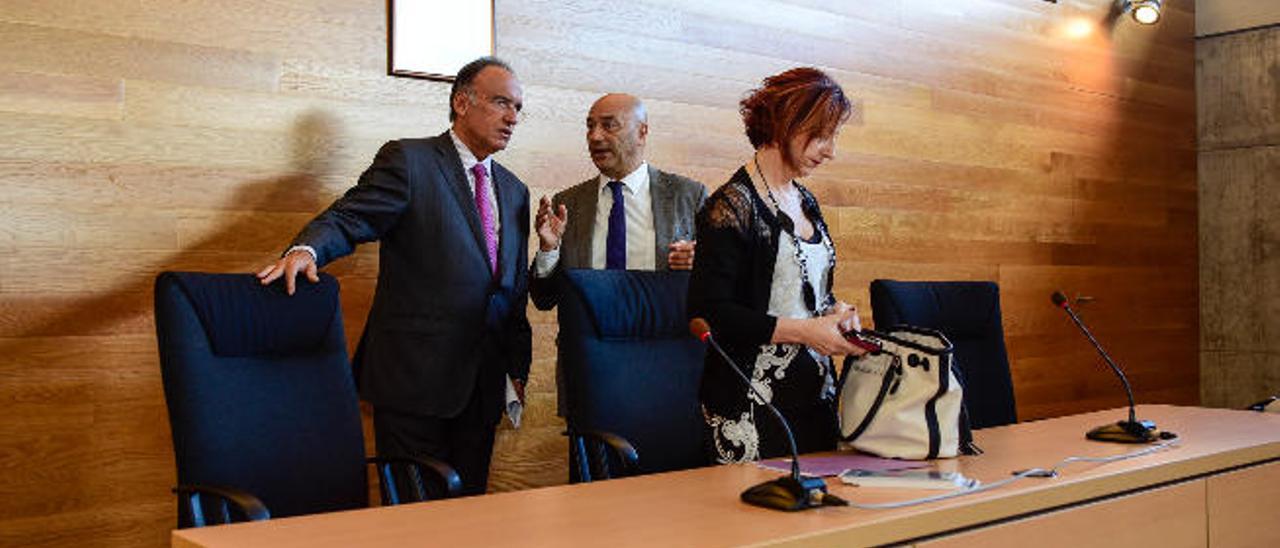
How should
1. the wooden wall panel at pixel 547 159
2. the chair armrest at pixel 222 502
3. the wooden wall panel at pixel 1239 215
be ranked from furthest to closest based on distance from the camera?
the wooden wall panel at pixel 1239 215
the wooden wall panel at pixel 547 159
the chair armrest at pixel 222 502

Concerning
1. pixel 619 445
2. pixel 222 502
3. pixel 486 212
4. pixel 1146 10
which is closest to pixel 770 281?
pixel 619 445

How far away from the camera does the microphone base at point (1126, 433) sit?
2555 millimetres

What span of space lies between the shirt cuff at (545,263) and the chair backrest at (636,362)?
0.66m

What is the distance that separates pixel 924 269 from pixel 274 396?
359 centimetres

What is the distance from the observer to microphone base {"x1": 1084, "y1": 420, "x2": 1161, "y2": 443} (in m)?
2.55

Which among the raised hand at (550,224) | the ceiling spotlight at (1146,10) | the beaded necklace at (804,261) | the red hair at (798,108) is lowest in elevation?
the beaded necklace at (804,261)

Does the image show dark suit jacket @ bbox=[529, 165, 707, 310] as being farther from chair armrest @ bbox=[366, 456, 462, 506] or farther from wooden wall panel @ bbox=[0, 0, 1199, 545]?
chair armrest @ bbox=[366, 456, 462, 506]

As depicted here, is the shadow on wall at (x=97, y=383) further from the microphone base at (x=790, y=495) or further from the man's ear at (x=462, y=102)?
the microphone base at (x=790, y=495)

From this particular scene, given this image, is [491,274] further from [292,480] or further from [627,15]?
[627,15]

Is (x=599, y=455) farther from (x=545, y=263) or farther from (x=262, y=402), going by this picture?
(x=545, y=263)

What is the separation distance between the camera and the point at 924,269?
213 inches

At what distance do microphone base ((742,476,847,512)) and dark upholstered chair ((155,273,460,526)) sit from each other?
577 millimetres

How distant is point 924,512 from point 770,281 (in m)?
0.70

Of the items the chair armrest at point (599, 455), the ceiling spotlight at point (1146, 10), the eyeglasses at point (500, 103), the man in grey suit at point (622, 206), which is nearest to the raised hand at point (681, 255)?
the man in grey suit at point (622, 206)
